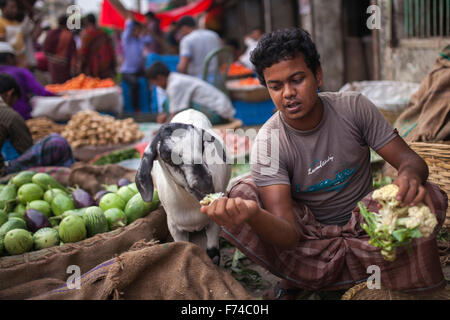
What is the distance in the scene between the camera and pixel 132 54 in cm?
986

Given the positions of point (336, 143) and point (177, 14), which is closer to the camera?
point (336, 143)

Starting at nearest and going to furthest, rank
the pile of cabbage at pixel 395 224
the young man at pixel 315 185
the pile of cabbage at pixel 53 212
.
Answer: the pile of cabbage at pixel 395 224, the young man at pixel 315 185, the pile of cabbage at pixel 53 212

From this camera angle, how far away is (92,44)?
34.0ft

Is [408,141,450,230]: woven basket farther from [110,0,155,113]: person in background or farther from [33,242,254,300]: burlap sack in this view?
[110,0,155,113]: person in background

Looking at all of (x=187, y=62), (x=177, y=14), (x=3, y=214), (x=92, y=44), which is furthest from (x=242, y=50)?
(x=3, y=214)

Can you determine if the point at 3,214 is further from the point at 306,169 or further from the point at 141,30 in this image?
the point at 141,30

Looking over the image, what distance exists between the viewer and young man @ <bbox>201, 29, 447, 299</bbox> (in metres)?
2.00

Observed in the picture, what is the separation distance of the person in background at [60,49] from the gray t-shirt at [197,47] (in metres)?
2.88

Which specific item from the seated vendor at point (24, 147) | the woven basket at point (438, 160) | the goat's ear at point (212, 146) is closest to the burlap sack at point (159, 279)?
the goat's ear at point (212, 146)

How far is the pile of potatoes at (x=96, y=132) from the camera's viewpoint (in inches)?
207

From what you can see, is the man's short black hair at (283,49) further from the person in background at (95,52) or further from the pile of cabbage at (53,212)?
the person in background at (95,52)

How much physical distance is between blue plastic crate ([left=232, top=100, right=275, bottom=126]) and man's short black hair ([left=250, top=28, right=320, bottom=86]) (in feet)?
17.1

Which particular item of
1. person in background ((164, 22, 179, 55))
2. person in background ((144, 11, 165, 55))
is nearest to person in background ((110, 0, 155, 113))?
person in background ((144, 11, 165, 55))
